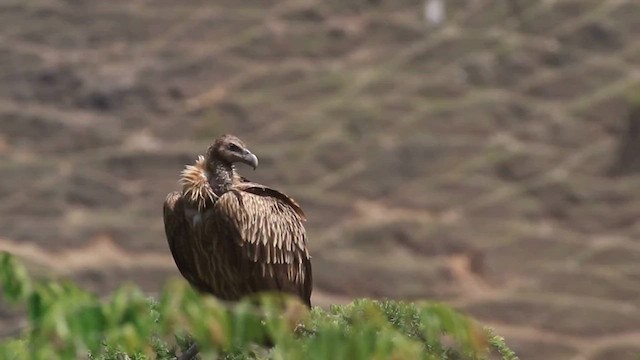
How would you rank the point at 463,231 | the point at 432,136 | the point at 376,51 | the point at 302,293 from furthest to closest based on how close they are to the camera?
1. the point at 376,51
2. the point at 432,136
3. the point at 463,231
4. the point at 302,293

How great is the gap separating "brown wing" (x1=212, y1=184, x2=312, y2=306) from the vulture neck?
1.9 inches

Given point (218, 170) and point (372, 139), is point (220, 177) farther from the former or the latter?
point (372, 139)

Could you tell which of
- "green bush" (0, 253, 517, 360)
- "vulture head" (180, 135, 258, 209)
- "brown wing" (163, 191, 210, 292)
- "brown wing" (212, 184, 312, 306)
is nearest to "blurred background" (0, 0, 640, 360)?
"brown wing" (212, 184, 312, 306)

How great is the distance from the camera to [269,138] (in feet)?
42.0

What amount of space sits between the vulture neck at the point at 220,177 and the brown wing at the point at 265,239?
0.16 feet

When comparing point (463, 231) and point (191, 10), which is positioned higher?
point (191, 10)

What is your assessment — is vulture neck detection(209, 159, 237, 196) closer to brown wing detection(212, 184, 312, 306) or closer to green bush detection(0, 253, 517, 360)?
brown wing detection(212, 184, 312, 306)

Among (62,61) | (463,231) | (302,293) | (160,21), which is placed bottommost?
(302,293)

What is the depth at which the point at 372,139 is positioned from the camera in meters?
12.7

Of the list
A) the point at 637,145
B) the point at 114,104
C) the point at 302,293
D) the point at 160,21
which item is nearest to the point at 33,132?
the point at 114,104

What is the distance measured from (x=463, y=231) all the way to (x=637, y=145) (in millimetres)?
2401

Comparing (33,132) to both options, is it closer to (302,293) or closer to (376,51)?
(376,51)

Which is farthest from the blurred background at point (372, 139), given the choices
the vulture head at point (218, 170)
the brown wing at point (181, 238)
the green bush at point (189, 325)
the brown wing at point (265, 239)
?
the green bush at point (189, 325)

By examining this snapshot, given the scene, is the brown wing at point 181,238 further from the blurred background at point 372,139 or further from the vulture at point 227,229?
the blurred background at point 372,139
